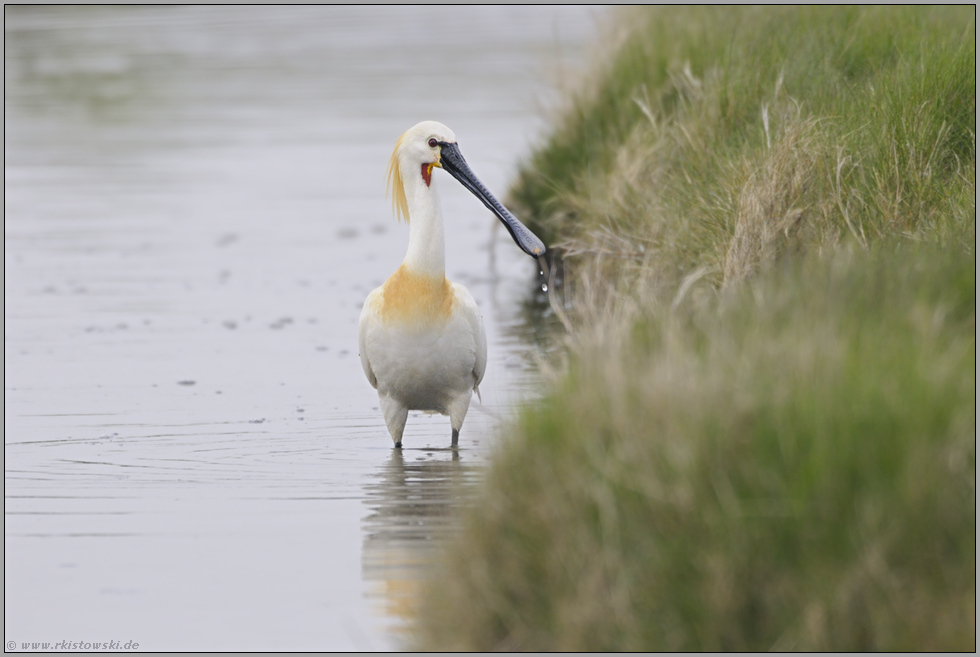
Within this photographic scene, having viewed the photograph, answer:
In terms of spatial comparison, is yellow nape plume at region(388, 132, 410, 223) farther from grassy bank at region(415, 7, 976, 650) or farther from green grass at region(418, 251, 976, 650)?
green grass at region(418, 251, 976, 650)

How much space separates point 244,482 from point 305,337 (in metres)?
4.41

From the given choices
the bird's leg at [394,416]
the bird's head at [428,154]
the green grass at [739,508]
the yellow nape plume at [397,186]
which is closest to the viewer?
the green grass at [739,508]

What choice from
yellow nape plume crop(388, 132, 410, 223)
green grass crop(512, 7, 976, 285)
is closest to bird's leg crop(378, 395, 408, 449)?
yellow nape plume crop(388, 132, 410, 223)

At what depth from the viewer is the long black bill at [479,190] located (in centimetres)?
912

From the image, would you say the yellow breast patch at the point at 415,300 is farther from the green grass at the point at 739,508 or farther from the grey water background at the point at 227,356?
the green grass at the point at 739,508

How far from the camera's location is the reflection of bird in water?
611 centimetres

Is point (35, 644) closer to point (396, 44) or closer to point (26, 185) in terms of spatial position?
point (26, 185)

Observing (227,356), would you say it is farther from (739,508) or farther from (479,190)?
(739,508)

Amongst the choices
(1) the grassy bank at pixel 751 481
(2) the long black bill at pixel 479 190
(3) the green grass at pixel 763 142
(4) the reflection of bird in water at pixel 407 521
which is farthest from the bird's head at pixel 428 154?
(1) the grassy bank at pixel 751 481

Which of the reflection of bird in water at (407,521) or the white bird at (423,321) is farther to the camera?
the white bird at (423,321)

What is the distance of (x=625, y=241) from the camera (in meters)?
9.71

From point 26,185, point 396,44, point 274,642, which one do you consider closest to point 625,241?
point 274,642

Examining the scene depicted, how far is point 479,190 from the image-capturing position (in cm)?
934

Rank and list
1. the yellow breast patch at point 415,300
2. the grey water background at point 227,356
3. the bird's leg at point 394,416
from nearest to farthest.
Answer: the grey water background at point 227,356 < the yellow breast patch at point 415,300 < the bird's leg at point 394,416
